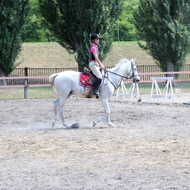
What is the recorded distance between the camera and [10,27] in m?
29.9

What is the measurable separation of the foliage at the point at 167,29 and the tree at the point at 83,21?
3376mm

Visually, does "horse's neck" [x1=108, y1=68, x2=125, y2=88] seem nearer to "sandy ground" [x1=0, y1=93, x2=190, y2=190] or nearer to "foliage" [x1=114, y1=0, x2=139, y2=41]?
"sandy ground" [x1=0, y1=93, x2=190, y2=190]

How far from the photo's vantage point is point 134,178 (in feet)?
22.4

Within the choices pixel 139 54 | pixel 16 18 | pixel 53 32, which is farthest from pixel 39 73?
pixel 139 54

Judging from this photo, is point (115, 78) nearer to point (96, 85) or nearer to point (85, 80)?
point (96, 85)

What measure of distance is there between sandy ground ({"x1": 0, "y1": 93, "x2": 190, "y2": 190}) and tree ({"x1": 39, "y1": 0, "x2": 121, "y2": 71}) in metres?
15.2

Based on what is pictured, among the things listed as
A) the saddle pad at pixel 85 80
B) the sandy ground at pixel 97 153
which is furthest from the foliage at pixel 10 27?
the saddle pad at pixel 85 80

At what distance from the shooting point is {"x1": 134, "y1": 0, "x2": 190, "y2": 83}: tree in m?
31.0

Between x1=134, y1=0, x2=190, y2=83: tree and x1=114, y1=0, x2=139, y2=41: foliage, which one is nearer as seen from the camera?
x1=134, y1=0, x2=190, y2=83: tree

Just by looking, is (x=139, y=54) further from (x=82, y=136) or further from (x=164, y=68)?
(x=82, y=136)

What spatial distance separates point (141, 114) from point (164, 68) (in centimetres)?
1850

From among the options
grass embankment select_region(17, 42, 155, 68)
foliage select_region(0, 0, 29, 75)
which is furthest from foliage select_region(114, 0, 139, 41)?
foliage select_region(0, 0, 29, 75)

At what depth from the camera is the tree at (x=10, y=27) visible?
29344 millimetres

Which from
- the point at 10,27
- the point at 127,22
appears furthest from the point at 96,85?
the point at 127,22
